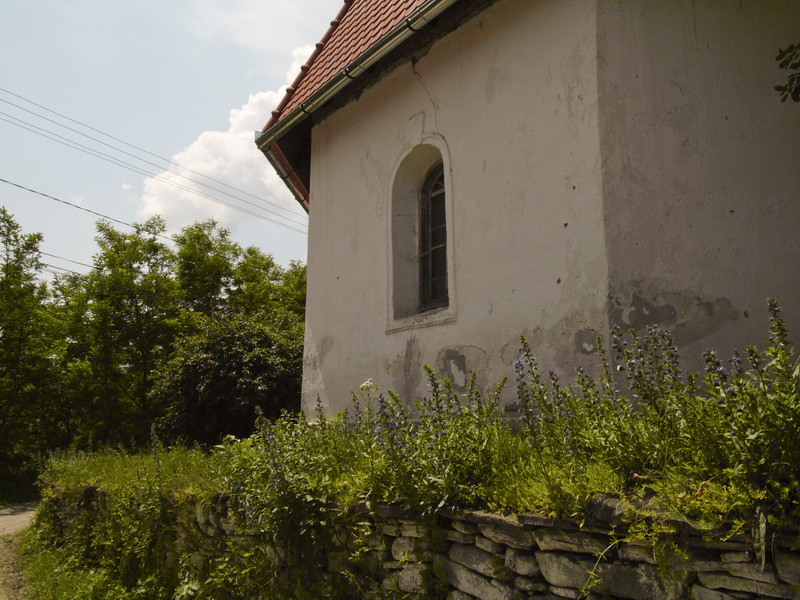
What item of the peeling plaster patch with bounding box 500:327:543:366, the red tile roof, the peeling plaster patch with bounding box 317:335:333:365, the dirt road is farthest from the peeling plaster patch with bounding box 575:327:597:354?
the dirt road

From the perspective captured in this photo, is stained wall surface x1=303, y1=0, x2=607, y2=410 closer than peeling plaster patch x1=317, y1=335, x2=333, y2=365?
Yes

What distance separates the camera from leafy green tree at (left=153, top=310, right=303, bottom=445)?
12023mm

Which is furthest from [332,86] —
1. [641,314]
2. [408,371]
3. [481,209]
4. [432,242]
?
[641,314]

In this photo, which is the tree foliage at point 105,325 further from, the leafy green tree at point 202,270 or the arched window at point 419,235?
the arched window at point 419,235

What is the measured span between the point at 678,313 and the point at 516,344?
139 cm

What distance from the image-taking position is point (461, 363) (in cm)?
637

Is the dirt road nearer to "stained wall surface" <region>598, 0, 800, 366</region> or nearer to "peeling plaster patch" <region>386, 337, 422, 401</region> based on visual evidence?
"peeling plaster patch" <region>386, 337, 422, 401</region>

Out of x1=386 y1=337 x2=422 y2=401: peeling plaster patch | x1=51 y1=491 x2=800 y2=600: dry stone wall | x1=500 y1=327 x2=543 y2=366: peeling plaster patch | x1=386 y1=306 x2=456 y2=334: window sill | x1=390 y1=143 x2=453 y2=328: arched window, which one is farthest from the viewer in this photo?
x1=390 y1=143 x2=453 y2=328: arched window

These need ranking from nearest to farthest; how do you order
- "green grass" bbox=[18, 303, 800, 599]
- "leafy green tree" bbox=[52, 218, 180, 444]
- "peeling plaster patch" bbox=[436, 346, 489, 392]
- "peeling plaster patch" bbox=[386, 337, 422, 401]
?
"green grass" bbox=[18, 303, 800, 599] < "peeling plaster patch" bbox=[436, 346, 489, 392] < "peeling plaster patch" bbox=[386, 337, 422, 401] < "leafy green tree" bbox=[52, 218, 180, 444]

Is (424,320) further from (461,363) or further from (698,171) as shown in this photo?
(698,171)

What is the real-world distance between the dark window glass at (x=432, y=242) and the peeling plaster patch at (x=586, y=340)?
2.37 metres

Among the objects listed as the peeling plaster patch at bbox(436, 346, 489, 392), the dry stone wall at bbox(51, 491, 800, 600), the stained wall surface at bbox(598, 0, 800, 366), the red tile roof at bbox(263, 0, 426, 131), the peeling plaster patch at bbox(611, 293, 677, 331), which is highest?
the red tile roof at bbox(263, 0, 426, 131)

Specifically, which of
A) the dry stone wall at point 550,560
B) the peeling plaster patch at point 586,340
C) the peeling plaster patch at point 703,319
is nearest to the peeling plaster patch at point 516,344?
the peeling plaster patch at point 586,340

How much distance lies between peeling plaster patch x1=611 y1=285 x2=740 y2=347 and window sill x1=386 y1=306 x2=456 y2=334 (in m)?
1.90
